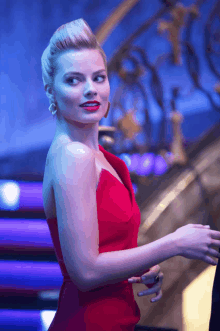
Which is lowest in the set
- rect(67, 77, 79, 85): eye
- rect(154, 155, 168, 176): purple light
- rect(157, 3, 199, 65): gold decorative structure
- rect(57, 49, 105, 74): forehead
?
rect(154, 155, 168, 176): purple light

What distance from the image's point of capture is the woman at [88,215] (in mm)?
833

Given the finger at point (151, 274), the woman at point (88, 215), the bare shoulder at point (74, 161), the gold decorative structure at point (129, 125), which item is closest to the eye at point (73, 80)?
the woman at point (88, 215)

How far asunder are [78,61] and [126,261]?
1.60 feet

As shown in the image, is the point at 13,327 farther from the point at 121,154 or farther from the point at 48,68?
the point at 48,68

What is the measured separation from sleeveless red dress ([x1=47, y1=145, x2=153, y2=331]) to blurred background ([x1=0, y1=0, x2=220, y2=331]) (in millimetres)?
2148

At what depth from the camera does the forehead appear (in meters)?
0.91

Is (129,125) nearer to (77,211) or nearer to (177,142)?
(177,142)

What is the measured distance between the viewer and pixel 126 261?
85 cm

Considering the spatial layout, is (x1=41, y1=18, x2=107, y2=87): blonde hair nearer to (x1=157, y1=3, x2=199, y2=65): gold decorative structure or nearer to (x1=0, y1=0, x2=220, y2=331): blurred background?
(x1=0, y1=0, x2=220, y2=331): blurred background

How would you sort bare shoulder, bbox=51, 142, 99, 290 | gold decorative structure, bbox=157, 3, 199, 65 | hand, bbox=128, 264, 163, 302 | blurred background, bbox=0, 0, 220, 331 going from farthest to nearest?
gold decorative structure, bbox=157, 3, 199, 65, blurred background, bbox=0, 0, 220, 331, hand, bbox=128, 264, 163, 302, bare shoulder, bbox=51, 142, 99, 290

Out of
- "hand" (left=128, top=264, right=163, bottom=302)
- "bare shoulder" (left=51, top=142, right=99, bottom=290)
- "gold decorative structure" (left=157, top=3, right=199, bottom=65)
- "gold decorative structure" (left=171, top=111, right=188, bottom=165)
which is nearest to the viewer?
"bare shoulder" (left=51, top=142, right=99, bottom=290)

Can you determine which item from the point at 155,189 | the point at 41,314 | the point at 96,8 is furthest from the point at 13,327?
the point at 96,8

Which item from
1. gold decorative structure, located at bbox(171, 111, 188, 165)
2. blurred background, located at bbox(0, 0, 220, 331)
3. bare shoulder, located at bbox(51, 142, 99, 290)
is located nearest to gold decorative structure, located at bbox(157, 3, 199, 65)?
blurred background, located at bbox(0, 0, 220, 331)

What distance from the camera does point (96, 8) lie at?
12.4 feet
